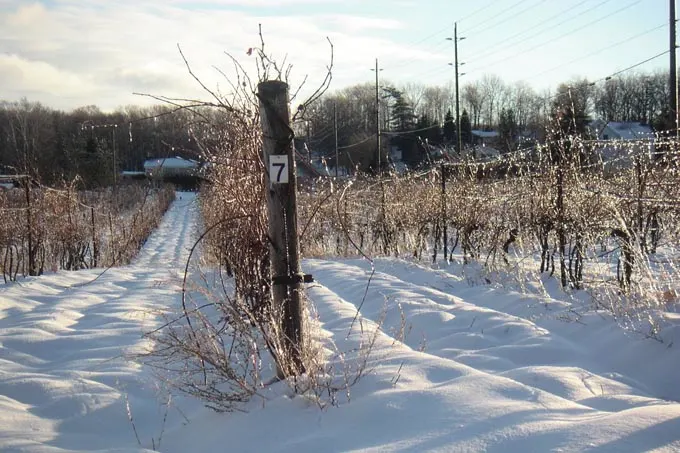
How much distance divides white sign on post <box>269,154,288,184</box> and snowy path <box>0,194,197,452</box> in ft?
5.35

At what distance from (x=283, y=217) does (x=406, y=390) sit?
1211mm

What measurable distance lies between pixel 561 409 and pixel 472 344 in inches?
82.3

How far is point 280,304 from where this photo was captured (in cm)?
345

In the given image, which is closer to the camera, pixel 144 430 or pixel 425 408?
pixel 425 408

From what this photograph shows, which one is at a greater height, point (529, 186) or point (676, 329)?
point (529, 186)

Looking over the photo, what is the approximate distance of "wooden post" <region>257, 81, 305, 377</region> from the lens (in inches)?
135

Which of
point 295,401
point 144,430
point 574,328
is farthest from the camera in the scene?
→ point 574,328

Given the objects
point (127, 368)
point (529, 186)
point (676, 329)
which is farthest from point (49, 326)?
point (529, 186)

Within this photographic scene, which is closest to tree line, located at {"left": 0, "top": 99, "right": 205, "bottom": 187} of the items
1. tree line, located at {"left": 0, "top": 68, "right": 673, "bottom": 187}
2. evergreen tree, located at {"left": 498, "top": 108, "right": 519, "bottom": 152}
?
tree line, located at {"left": 0, "top": 68, "right": 673, "bottom": 187}

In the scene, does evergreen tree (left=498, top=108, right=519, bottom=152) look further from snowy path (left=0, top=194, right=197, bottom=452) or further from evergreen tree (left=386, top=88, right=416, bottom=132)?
snowy path (left=0, top=194, right=197, bottom=452)

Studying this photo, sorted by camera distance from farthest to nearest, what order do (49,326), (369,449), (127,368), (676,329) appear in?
(49,326) → (676,329) → (127,368) → (369,449)

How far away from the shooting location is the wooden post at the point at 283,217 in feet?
11.2

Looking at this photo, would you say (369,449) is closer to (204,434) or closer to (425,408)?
(425,408)

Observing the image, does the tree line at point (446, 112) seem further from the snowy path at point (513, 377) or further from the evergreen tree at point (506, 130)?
the snowy path at point (513, 377)
